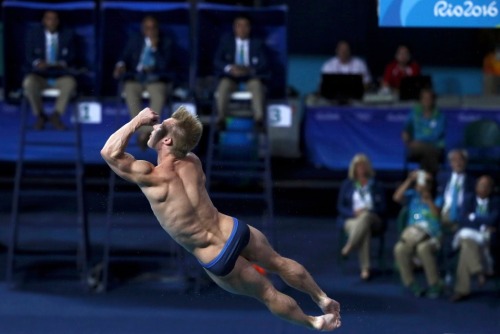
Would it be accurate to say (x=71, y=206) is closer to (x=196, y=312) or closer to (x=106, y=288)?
(x=106, y=288)

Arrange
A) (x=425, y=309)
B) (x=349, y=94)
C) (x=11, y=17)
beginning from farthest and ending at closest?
(x=349, y=94) < (x=11, y=17) < (x=425, y=309)

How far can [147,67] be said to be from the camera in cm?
1208

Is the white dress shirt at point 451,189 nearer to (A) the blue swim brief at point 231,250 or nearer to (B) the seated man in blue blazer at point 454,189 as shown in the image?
(B) the seated man in blue blazer at point 454,189

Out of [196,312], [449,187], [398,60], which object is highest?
[398,60]

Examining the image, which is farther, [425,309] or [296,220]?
[296,220]

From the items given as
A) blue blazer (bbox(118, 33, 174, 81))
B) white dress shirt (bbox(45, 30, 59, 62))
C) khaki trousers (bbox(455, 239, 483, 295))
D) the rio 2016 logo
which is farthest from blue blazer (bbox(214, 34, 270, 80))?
the rio 2016 logo

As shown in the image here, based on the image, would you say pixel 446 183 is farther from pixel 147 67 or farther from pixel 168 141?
pixel 168 141

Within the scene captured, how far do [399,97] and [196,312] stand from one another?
138 inches

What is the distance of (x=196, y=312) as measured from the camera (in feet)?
37.8

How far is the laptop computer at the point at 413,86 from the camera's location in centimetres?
1307

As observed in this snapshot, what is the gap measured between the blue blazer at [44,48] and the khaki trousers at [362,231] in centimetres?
301

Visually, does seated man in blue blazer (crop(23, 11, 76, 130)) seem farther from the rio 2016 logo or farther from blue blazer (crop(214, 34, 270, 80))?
the rio 2016 logo

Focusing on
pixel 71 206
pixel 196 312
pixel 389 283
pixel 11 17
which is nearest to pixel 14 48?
pixel 11 17

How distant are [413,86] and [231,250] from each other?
5.80 metres
